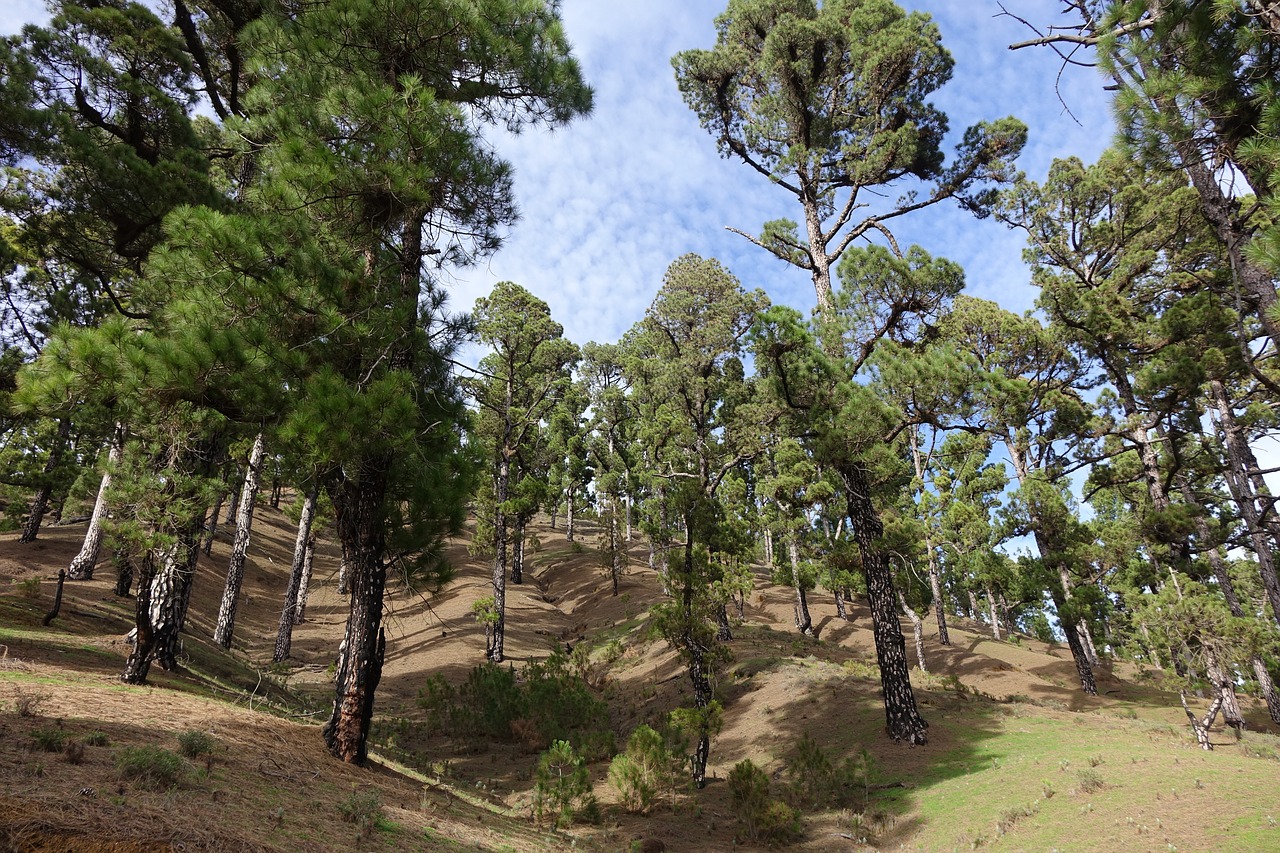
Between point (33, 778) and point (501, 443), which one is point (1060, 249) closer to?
point (501, 443)

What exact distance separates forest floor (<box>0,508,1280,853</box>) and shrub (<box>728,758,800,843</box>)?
0.26 metres

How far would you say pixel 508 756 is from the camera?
12680mm

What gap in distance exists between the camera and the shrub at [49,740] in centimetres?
409

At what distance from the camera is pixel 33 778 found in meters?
3.45

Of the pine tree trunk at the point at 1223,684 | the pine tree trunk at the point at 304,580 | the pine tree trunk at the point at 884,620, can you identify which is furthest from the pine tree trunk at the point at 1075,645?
the pine tree trunk at the point at 304,580

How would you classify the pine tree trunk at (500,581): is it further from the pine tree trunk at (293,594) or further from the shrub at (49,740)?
the shrub at (49,740)

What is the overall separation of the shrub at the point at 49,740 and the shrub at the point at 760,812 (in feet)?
27.2

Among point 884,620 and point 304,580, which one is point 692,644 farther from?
point 304,580

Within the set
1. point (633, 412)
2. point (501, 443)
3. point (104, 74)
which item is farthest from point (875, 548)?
point (633, 412)

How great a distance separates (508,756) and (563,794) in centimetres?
463

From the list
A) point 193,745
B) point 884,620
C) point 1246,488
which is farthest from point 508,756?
point 1246,488

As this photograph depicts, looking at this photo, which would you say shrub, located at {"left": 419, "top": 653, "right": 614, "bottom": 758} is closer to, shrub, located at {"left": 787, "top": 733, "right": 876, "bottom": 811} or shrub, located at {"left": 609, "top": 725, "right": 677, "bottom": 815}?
shrub, located at {"left": 609, "top": 725, "right": 677, "bottom": 815}

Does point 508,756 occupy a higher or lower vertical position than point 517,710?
lower

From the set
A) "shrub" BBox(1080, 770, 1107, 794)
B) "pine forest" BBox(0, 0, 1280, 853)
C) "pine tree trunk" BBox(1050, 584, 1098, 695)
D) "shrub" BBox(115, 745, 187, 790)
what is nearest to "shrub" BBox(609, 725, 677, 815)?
"pine forest" BBox(0, 0, 1280, 853)
